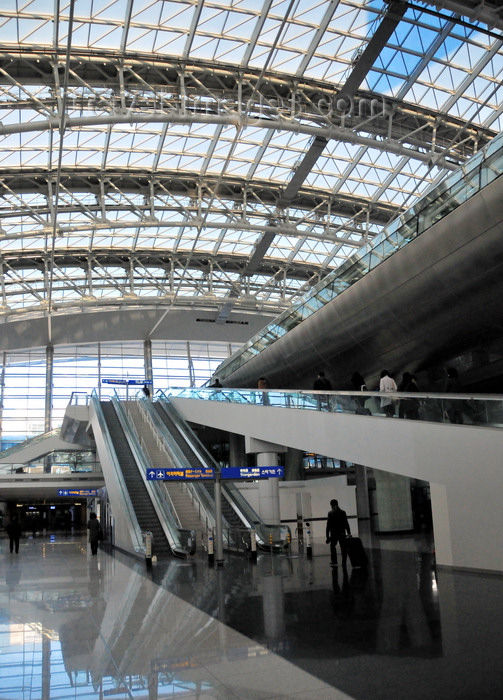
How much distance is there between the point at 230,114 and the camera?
2459 cm

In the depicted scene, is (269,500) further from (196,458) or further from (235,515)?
(196,458)

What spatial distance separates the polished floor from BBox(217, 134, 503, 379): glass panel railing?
24.5 ft

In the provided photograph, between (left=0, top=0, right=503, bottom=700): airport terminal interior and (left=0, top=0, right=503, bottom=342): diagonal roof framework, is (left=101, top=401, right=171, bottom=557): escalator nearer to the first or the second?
(left=0, top=0, right=503, bottom=700): airport terminal interior

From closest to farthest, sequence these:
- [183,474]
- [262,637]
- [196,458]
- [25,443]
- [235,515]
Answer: [262,637]
[183,474]
[235,515]
[196,458]
[25,443]

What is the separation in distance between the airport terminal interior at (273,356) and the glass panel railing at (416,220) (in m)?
0.09

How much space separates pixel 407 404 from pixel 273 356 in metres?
13.9

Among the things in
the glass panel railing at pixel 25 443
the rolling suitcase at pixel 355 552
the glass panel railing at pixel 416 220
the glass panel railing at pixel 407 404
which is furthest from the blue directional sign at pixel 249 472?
the glass panel railing at pixel 25 443

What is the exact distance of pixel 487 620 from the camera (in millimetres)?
6445

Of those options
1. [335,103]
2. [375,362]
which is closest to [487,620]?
[375,362]

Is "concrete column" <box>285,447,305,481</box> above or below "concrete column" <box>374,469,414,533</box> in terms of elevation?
above

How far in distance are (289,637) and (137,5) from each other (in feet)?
71.4

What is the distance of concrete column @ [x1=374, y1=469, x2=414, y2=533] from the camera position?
2198cm

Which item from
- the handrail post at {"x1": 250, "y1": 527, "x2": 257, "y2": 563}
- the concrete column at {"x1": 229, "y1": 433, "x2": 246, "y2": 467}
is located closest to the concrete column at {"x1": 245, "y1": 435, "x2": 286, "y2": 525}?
the handrail post at {"x1": 250, "y1": 527, "x2": 257, "y2": 563}
